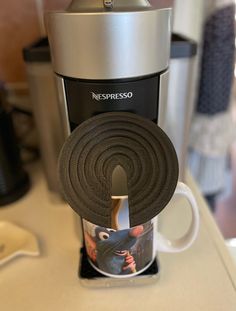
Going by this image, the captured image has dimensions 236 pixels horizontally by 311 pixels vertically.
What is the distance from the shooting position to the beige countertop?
1.22 ft

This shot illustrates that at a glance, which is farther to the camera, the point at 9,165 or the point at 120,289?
the point at 9,165

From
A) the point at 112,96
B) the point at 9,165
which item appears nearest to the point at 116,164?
the point at 112,96

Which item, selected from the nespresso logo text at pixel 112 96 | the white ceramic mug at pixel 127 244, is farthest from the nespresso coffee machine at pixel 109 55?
the white ceramic mug at pixel 127 244

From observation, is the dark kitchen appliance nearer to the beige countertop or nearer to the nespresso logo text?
the beige countertop

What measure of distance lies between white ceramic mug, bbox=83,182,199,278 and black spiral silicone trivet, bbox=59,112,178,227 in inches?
0.8

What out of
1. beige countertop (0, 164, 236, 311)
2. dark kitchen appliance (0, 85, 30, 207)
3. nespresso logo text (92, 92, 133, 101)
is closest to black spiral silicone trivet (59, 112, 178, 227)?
nespresso logo text (92, 92, 133, 101)

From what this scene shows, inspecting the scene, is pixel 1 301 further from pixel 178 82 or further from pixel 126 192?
pixel 178 82

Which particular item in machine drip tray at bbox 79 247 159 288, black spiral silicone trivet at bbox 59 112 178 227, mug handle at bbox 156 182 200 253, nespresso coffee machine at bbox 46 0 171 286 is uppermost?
nespresso coffee machine at bbox 46 0 171 286

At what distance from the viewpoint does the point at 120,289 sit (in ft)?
Answer: 1.28

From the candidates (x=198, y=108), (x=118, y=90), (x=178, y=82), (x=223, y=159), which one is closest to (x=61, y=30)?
(x=118, y=90)

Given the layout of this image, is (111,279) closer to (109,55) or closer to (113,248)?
(113,248)

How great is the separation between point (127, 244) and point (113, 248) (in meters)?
0.02

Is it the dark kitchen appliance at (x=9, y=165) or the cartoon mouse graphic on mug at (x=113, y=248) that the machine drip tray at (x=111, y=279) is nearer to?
the cartoon mouse graphic on mug at (x=113, y=248)

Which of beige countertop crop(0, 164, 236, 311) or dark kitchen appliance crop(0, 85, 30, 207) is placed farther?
dark kitchen appliance crop(0, 85, 30, 207)
